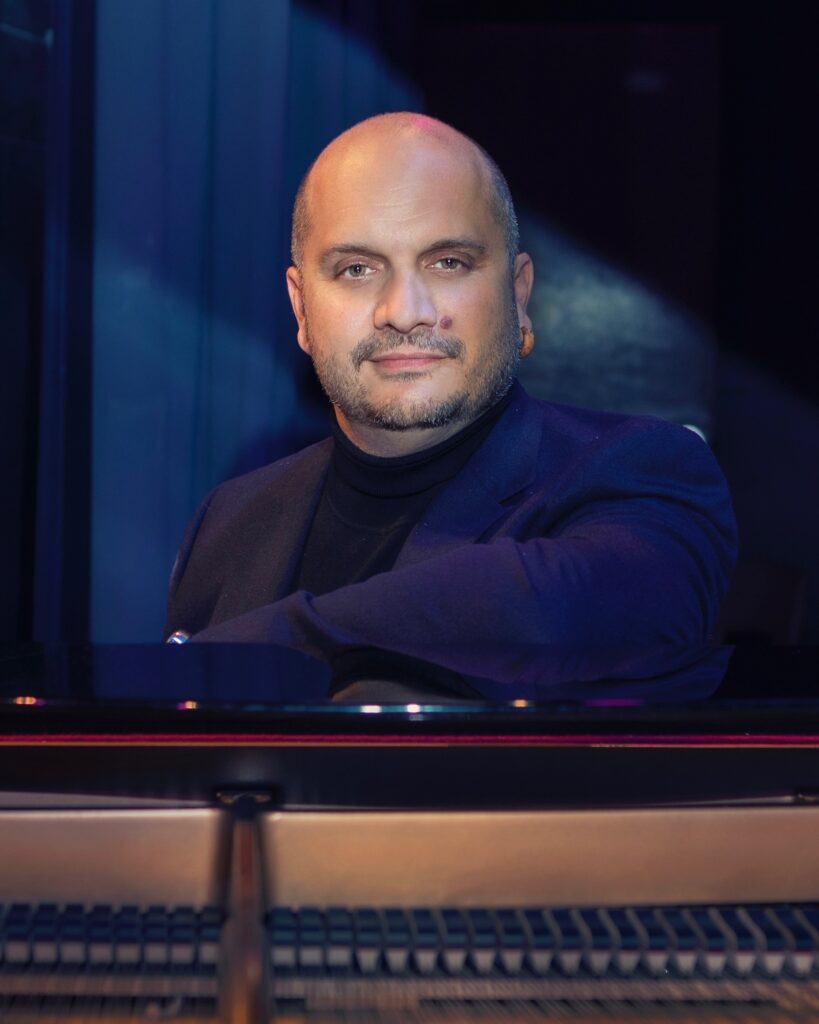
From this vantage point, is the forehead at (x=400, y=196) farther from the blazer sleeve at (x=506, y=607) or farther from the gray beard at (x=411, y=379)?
the blazer sleeve at (x=506, y=607)

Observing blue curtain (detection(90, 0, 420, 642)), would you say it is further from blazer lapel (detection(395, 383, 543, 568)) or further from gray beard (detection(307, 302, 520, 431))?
blazer lapel (detection(395, 383, 543, 568))

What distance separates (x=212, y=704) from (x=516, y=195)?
3.22 meters

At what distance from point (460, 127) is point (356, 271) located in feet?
7.21

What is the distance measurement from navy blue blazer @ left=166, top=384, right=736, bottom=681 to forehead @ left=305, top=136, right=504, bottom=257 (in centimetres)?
26

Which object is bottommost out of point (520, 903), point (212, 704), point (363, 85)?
point (520, 903)

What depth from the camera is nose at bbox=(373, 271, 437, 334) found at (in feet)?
5.68

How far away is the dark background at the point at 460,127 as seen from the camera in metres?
3.18

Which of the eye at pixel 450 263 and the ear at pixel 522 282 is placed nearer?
the eye at pixel 450 263

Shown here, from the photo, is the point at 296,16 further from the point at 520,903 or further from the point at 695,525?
the point at 520,903

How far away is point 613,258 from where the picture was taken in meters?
3.90

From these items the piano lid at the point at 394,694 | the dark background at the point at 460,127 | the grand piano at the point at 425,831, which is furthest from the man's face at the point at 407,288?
the dark background at the point at 460,127

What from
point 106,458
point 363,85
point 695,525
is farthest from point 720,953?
point 363,85

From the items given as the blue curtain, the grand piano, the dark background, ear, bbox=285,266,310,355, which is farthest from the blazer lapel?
the blue curtain

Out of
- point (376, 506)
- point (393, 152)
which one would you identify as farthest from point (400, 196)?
point (376, 506)
